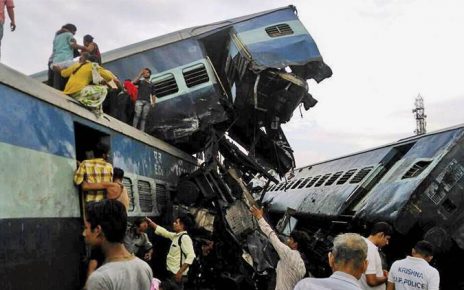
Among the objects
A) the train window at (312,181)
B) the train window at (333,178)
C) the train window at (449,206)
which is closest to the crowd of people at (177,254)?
the train window at (449,206)

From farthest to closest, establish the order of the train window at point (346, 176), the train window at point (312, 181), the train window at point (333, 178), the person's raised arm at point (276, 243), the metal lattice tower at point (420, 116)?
1. the metal lattice tower at point (420, 116)
2. the train window at point (312, 181)
3. the train window at point (333, 178)
4. the train window at point (346, 176)
5. the person's raised arm at point (276, 243)

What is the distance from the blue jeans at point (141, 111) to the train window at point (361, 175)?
4.65 metres

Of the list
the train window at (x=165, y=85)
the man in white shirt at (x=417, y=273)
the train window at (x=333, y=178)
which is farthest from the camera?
the train window at (x=333, y=178)

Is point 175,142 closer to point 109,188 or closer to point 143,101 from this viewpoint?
point 143,101

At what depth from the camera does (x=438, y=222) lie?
7.55 metres

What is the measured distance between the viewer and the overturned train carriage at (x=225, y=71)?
10625 mm

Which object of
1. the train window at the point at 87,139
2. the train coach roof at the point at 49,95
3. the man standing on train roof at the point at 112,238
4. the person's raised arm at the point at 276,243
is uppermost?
the train coach roof at the point at 49,95

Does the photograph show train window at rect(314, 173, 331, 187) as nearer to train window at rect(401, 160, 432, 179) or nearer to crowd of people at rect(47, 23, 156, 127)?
train window at rect(401, 160, 432, 179)

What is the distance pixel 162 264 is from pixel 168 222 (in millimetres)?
682

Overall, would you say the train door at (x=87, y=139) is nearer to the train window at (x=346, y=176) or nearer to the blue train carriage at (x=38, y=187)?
the blue train carriage at (x=38, y=187)

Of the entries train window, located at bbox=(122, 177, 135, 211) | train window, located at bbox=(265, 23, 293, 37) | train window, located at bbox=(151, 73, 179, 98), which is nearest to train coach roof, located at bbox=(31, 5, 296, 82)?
train window, located at bbox=(265, 23, 293, 37)

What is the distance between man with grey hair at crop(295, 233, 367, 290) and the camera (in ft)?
8.00

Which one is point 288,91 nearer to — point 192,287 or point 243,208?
point 243,208

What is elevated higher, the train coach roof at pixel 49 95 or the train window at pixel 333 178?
the train coach roof at pixel 49 95
